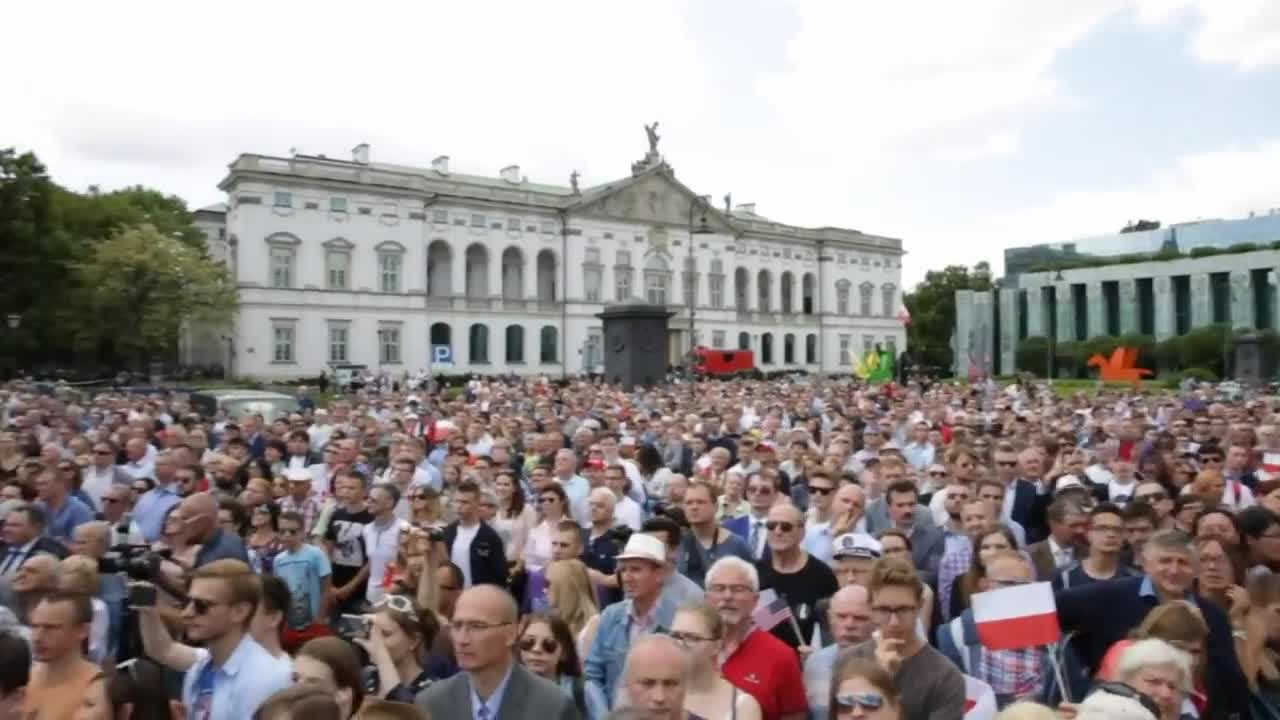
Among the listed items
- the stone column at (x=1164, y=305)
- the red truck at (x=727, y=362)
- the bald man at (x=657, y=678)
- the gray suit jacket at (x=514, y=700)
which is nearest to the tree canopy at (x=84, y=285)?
the red truck at (x=727, y=362)

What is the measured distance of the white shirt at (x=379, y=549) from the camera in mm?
7578

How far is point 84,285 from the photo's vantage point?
50.6 metres

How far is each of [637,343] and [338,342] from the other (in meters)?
31.1

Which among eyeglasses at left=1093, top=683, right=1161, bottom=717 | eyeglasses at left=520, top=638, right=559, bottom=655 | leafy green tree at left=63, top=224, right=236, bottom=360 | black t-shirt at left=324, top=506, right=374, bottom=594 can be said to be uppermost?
leafy green tree at left=63, top=224, right=236, bottom=360

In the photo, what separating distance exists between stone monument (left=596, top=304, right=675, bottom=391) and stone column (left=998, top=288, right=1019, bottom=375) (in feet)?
180

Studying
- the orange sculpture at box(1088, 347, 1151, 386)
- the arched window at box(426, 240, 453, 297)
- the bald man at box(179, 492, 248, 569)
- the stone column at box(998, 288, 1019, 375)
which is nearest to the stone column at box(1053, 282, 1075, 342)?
the stone column at box(998, 288, 1019, 375)

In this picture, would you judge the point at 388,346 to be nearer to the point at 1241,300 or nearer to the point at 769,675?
the point at 1241,300

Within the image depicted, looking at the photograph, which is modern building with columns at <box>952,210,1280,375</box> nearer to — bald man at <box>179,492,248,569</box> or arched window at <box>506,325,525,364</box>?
arched window at <box>506,325,525,364</box>

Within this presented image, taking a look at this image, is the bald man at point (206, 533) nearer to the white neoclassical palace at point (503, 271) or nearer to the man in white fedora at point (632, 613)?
the man in white fedora at point (632, 613)

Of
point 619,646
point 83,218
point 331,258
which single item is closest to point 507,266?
point 331,258

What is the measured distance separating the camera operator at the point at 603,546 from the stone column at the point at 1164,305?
77.9m

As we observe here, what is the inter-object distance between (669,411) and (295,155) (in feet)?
150

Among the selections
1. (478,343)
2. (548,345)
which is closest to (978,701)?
(478,343)

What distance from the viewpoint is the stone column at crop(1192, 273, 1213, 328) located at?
74.0 metres
